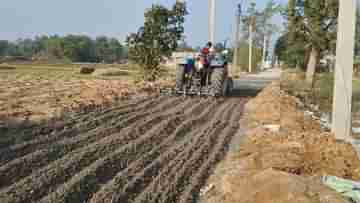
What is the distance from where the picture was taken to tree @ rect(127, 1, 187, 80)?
1880 cm

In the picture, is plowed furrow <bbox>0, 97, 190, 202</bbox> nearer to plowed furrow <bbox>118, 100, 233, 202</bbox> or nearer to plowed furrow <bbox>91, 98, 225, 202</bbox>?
plowed furrow <bbox>91, 98, 225, 202</bbox>

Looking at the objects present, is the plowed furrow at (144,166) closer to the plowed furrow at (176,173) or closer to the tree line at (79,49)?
the plowed furrow at (176,173)

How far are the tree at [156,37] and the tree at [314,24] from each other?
11774 mm

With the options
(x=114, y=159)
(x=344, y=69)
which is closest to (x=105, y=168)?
(x=114, y=159)

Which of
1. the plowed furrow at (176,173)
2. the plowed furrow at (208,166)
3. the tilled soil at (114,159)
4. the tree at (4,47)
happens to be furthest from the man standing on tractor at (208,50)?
the tree at (4,47)

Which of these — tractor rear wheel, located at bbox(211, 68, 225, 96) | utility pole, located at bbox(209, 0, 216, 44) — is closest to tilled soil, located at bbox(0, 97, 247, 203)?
tractor rear wheel, located at bbox(211, 68, 225, 96)

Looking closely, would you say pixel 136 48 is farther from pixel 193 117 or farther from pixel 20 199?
pixel 20 199

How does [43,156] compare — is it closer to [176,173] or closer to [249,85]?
[176,173]

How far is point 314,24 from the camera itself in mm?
27828

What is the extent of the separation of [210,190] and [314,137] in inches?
108

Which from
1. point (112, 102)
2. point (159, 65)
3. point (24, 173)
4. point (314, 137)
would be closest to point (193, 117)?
point (112, 102)

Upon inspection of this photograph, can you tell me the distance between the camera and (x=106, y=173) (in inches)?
221

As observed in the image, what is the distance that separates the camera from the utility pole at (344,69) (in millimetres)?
8188

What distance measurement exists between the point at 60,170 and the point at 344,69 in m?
5.54
